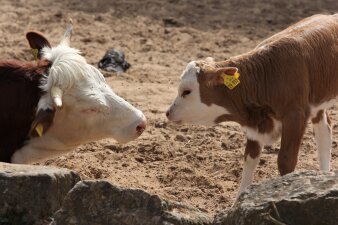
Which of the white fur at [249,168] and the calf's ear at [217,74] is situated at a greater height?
the calf's ear at [217,74]

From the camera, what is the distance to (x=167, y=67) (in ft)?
35.2

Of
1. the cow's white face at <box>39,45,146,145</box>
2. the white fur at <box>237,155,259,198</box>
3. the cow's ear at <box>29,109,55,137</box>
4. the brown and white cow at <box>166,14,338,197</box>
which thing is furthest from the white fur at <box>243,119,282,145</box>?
the cow's ear at <box>29,109,55,137</box>

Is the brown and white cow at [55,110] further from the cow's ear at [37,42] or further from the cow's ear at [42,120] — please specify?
the cow's ear at [37,42]

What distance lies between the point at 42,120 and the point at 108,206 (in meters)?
1.59

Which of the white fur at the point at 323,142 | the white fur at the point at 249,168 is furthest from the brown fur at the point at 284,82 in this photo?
the white fur at the point at 323,142

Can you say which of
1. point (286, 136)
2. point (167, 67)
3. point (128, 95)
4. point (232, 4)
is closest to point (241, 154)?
point (286, 136)

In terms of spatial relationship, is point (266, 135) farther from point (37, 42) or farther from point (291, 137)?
point (37, 42)

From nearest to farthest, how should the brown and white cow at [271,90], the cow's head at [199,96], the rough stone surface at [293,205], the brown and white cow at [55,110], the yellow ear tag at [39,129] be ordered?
the rough stone surface at [293,205] → the yellow ear tag at [39,129] → the brown and white cow at [55,110] → the brown and white cow at [271,90] → the cow's head at [199,96]

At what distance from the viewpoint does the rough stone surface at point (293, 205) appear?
14.2ft

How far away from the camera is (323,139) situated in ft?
24.5

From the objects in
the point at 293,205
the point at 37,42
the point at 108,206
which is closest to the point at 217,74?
the point at 37,42

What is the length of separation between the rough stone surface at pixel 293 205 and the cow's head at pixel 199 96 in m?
2.37

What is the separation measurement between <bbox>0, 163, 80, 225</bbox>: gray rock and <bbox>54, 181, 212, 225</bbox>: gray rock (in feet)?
0.68

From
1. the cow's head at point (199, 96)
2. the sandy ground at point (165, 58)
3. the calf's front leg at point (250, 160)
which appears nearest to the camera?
the cow's head at point (199, 96)
